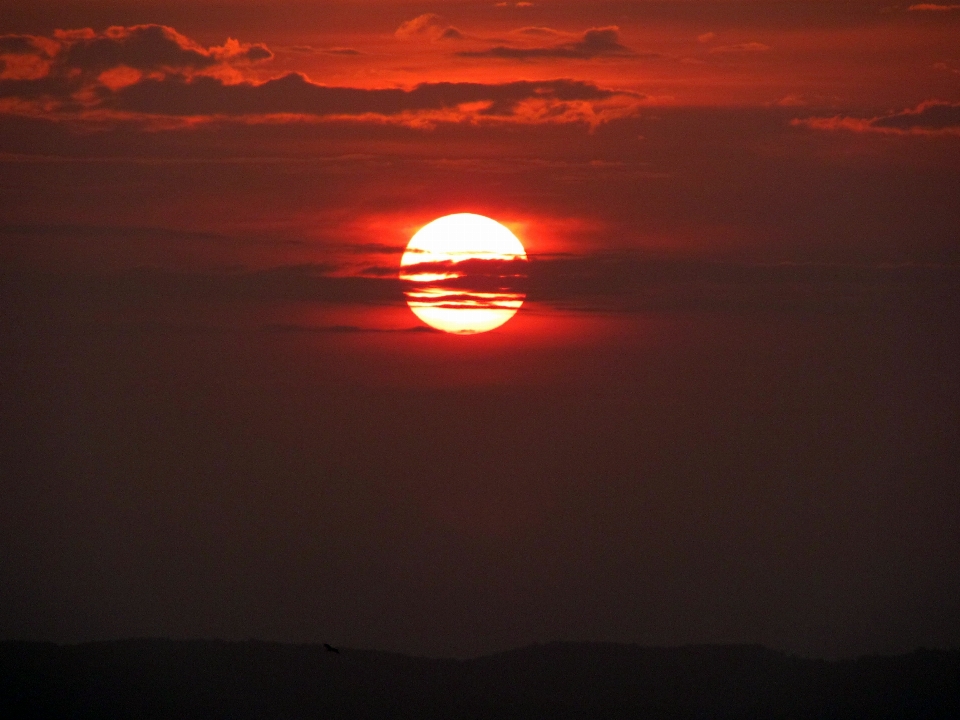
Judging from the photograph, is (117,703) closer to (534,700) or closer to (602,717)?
(534,700)

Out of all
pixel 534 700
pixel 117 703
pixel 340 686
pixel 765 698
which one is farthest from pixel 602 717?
pixel 117 703

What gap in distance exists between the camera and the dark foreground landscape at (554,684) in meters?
85.9

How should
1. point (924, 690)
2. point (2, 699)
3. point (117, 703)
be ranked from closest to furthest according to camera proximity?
point (2, 699) < point (117, 703) < point (924, 690)

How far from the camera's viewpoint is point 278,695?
88688 mm

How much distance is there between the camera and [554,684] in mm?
91000

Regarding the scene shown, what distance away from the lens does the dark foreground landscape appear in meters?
85.9

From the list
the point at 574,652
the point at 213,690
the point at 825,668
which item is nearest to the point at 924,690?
the point at 825,668

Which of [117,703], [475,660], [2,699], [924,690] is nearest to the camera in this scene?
[2,699]

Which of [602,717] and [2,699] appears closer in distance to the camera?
[2,699]

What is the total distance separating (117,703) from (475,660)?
2525cm

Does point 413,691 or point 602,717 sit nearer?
point 413,691

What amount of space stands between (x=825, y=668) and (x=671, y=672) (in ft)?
35.9

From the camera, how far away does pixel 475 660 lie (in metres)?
91.6

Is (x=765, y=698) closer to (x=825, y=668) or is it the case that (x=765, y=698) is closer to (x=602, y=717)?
(x=825, y=668)
